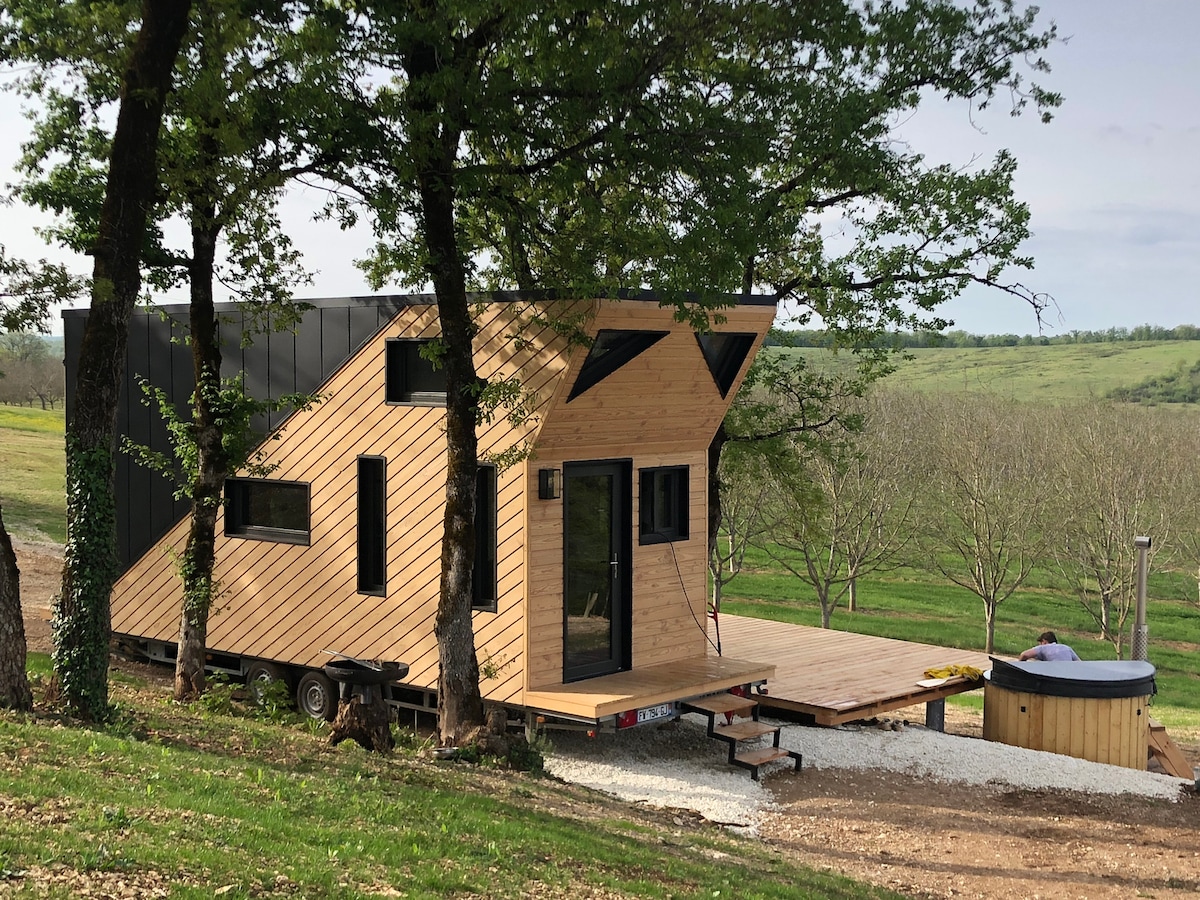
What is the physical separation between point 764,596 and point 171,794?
2969cm

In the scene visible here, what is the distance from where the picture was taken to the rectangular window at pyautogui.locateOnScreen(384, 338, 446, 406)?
11.4m

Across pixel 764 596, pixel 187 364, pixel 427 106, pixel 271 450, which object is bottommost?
pixel 764 596

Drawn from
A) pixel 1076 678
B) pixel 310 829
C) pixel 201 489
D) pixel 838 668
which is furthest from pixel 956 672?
pixel 310 829

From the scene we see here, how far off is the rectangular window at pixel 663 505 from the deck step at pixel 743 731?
78.1 inches

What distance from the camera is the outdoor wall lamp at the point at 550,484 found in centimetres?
1085

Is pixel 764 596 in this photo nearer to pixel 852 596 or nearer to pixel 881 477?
pixel 852 596

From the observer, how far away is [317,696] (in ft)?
40.4

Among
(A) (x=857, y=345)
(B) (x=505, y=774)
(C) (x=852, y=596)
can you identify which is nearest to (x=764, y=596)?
(C) (x=852, y=596)

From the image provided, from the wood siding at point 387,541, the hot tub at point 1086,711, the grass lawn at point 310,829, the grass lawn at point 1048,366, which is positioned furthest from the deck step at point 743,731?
the grass lawn at point 1048,366

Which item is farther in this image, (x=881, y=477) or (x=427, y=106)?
(x=881, y=477)

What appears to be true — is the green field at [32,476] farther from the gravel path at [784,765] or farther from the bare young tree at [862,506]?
the bare young tree at [862,506]

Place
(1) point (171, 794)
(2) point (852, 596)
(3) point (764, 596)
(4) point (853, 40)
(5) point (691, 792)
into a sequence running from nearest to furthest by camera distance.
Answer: (1) point (171, 794) < (4) point (853, 40) < (5) point (691, 792) < (2) point (852, 596) < (3) point (764, 596)

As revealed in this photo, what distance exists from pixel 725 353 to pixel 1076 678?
15.9 ft

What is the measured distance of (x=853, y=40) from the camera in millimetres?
9172
